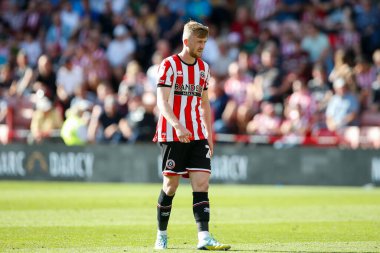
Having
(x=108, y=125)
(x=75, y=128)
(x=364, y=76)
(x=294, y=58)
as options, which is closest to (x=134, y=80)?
(x=108, y=125)

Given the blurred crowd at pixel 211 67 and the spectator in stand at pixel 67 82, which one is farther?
the spectator in stand at pixel 67 82

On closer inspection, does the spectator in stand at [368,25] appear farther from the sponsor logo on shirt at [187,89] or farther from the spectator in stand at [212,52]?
the sponsor logo on shirt at [187,89]

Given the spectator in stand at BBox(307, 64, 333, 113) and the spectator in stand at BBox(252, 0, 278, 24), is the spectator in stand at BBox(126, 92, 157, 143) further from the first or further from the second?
the spectator in stand at BBox(252, 0, 278, 24)

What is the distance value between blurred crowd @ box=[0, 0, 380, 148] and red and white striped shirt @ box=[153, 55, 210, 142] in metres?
10.7

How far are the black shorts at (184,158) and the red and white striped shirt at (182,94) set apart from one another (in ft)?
0.26

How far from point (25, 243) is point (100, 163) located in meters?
11.6

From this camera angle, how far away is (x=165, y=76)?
9.09 m

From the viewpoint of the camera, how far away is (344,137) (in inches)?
776

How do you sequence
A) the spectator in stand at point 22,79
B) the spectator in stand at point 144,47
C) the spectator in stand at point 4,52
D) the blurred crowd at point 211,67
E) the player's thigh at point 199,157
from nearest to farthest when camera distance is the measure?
the player's thigh at point 199,157 < the blurred crowd at point 211,67 < the spectator in stand at point 22,79 < the spectator in stand at point 144,47 < the spectator in stand at point 4,52

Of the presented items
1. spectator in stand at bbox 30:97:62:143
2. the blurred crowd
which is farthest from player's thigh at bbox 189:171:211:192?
spectator in stand at bbox 30:97:62:143

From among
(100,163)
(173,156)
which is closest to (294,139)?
(100,163)

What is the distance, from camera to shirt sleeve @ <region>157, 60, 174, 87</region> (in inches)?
358

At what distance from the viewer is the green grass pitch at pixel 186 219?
9.41 meters

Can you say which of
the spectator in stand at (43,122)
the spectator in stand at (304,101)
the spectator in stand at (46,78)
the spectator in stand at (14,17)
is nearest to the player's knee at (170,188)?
the spectator in stand at (304,101)
